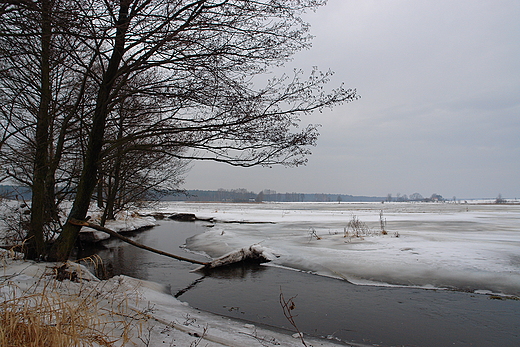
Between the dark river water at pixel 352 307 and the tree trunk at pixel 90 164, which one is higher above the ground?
the tree trunk at pixel 90 164

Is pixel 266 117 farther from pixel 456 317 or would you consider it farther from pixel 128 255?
pixel 128 255

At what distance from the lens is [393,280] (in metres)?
8.23

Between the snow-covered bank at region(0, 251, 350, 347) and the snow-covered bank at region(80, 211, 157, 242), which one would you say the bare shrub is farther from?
the snow-covered bank at region(80, 211, 157, 242)

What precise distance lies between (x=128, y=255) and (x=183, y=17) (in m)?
10.1

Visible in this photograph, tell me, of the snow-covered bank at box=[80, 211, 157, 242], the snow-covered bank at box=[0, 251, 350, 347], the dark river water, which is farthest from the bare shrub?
the snow-covered bank at box=[80, 211, 157, 242]

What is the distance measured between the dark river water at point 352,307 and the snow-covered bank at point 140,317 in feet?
2.45

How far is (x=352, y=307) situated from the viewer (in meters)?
6.50

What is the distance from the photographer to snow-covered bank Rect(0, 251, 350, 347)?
3.84 m

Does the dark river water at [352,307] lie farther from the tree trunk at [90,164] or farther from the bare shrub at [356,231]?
the bare shrub at [356,231]

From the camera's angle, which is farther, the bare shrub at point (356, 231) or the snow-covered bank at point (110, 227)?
the snow-covered bank at point (110, 227)

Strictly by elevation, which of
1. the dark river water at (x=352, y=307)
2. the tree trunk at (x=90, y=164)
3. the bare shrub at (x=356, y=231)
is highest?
the tree trunk at (x=90, y=164)

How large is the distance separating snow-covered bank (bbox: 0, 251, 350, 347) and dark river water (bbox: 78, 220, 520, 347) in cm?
75

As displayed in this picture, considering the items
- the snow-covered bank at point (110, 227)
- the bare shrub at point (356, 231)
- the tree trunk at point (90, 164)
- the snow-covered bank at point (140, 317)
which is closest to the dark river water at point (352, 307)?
the snow-covered bank at point (140, 317)

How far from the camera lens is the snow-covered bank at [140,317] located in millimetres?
3840
